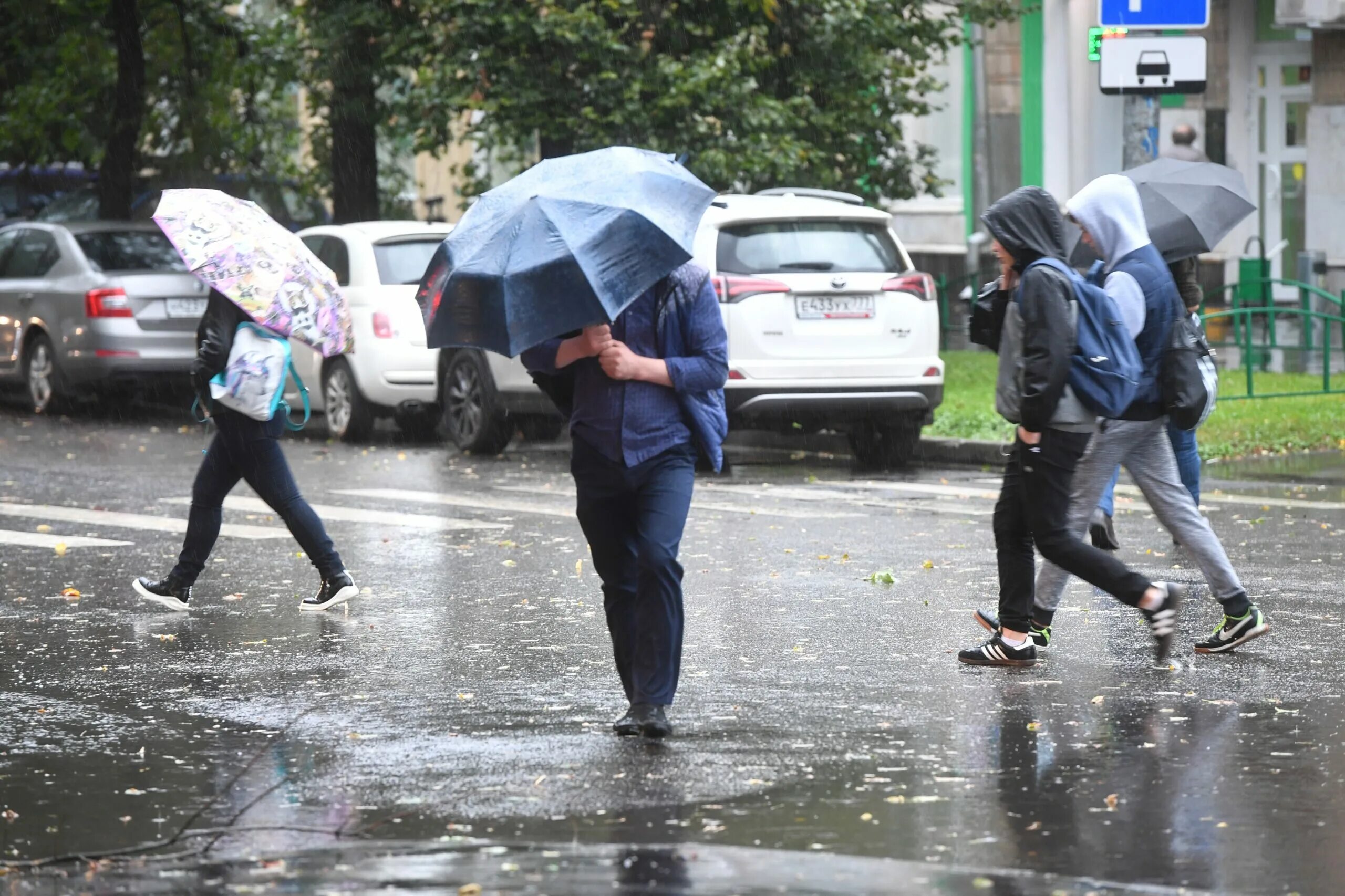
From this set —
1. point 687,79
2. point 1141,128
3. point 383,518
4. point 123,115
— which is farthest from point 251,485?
point 123,115

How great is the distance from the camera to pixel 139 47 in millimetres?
24047

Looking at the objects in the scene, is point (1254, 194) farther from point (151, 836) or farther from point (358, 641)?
point (151, 836)

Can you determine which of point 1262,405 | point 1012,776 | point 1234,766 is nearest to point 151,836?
point 1012,776

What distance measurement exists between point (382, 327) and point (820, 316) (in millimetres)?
4001

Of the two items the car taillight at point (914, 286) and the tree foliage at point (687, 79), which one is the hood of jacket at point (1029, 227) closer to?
the car taillight at point (914, 286)

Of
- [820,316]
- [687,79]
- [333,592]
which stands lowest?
[333,592]

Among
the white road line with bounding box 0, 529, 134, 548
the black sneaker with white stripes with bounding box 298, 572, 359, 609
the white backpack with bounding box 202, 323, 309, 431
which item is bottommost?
the white road line with bounding box 0, 529, 134, 548

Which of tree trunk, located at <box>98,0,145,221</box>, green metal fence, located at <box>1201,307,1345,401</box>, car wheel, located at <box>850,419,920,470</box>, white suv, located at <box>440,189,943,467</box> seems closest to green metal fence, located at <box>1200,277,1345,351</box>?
green metal fence, located at <box>1201,307,1345,401</box>

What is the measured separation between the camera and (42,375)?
19500 mm

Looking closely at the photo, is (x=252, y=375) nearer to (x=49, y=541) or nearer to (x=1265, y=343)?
(x=49, y=541)

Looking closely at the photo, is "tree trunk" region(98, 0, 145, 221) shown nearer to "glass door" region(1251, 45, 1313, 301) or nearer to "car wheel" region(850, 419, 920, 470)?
"car wheel" region(850, 419, 920, 470)

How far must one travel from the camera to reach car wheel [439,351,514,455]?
51.0 ft

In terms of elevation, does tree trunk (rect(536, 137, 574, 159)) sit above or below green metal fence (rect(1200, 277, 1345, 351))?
above

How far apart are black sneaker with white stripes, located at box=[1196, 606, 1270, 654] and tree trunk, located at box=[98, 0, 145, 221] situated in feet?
60.0
